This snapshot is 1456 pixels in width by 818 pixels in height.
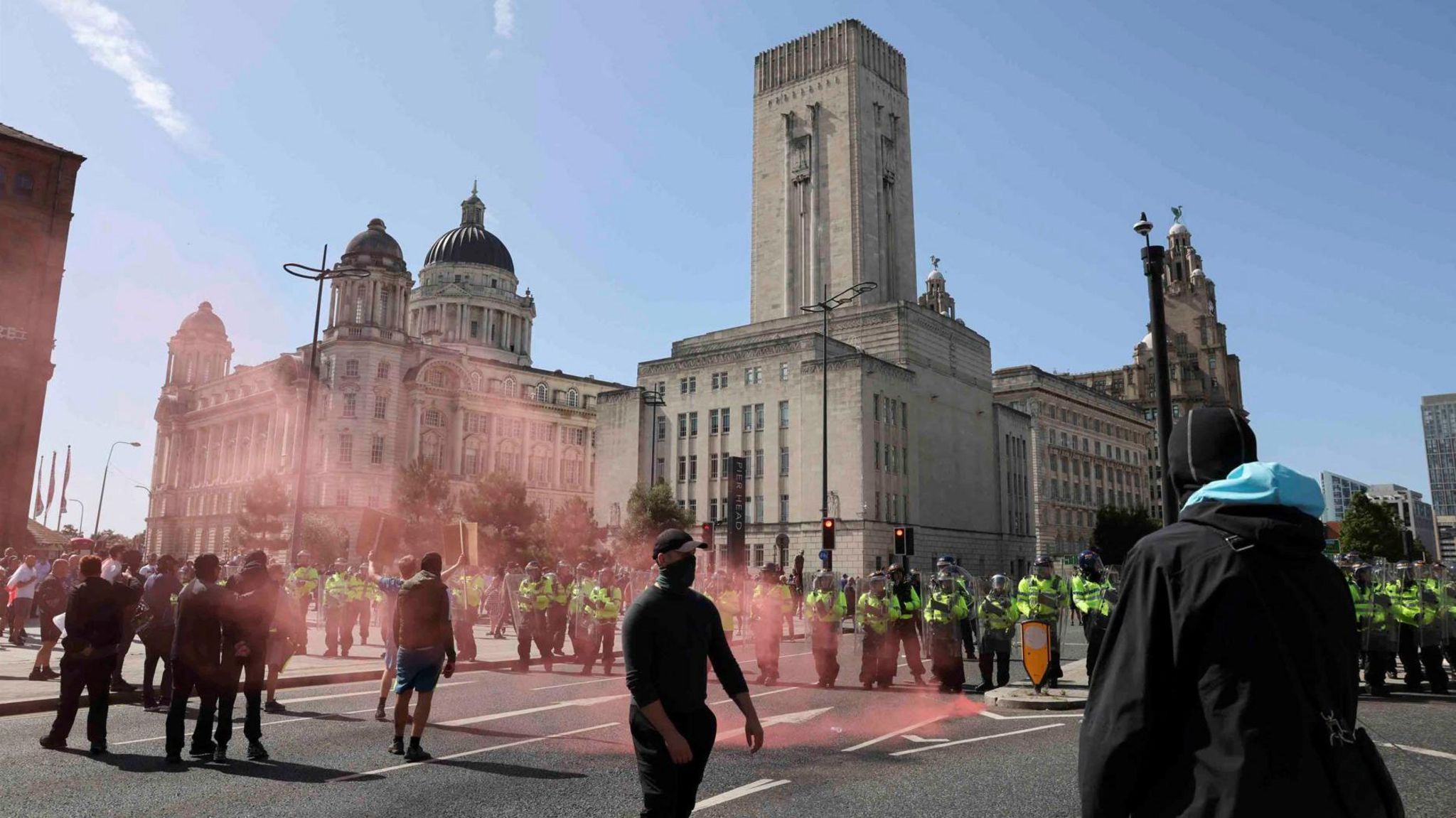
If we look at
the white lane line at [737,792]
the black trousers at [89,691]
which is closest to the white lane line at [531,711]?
the white lane line at [737,792]

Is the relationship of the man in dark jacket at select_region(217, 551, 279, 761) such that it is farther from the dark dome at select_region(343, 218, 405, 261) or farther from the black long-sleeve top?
the dark dome at select_region(343, 218, 405, 261)

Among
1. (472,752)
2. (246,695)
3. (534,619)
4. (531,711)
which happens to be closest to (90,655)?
(246,695)

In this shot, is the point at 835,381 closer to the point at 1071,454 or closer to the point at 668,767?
the point at 1071,454

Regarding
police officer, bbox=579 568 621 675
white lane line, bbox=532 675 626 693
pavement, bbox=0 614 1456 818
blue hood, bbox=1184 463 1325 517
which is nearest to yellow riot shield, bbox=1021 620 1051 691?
pavement, bbox=0 614 1456 818

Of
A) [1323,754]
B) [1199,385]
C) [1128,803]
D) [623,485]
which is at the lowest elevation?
[1128,803]

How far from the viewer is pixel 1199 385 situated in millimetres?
121812

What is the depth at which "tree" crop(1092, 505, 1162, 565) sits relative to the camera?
273 ft

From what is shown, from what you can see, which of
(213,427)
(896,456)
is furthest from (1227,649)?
(213,427)

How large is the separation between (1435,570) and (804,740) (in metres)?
10.4

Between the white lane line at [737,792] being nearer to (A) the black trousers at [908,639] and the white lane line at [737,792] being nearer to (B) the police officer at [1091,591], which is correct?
(B) the police officer at [1091,591]

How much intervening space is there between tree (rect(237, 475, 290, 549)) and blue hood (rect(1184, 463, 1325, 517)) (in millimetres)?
69630

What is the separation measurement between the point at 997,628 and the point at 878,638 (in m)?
1.89

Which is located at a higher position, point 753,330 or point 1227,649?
point 753,330

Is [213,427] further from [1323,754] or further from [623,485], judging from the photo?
[1323,754]
